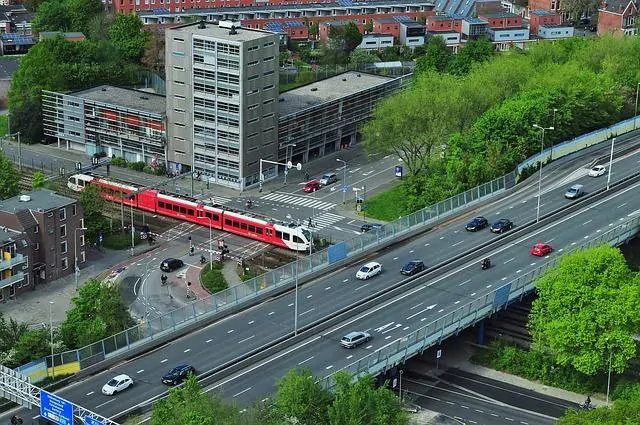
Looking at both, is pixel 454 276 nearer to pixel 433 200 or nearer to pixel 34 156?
pixel 433 200

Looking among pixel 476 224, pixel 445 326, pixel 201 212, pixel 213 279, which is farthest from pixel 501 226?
pixel 201 212

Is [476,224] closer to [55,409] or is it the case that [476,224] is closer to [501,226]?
[501,226]

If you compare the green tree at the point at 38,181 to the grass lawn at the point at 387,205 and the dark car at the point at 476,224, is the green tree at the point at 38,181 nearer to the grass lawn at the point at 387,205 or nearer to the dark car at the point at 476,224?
the grass lawn at the point at 387,205

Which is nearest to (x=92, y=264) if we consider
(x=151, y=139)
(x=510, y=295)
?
(x=151, y=139)

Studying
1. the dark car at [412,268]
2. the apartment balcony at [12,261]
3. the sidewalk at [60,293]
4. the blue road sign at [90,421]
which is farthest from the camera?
the apartment balcony at [12,261]

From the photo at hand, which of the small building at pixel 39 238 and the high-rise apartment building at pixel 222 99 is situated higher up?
the high-rise apartment building at pixel 222 99

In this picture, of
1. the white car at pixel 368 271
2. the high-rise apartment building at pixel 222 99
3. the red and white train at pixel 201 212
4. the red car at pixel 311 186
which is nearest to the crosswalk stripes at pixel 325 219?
Answer: the red and white train at pixel 201 212

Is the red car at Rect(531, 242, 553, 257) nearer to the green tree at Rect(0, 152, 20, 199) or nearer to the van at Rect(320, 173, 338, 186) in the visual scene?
the van at Rect(320, 173, 338, 186)
